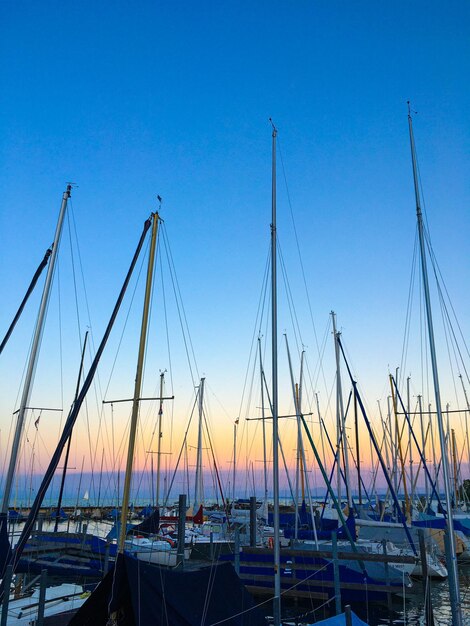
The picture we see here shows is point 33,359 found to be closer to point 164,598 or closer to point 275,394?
point 275,394

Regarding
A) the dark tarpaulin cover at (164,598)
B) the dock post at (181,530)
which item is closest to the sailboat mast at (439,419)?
the dark tarpaulin cover at (164,598)

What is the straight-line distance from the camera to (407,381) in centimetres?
4434

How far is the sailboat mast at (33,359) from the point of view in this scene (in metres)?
14.2

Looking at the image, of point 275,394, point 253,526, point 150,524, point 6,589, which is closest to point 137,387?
point 275,394

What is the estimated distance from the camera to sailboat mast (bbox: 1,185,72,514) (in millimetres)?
14172

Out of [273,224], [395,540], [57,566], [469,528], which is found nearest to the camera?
[273,224]

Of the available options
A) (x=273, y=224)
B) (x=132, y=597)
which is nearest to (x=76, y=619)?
(x=132, y=597)

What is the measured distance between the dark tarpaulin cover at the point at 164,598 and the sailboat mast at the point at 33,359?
5.78m

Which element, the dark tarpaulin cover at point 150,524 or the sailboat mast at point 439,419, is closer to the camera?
the sailboat mast at point 439,419

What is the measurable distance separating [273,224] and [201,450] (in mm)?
32651

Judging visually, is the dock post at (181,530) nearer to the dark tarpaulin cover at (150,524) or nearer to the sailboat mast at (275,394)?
the sailboat mast at (275,394)

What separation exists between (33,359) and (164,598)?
9.29 metres

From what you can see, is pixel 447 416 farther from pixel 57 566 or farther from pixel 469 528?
pixel 57 566

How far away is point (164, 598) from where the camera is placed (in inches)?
355
